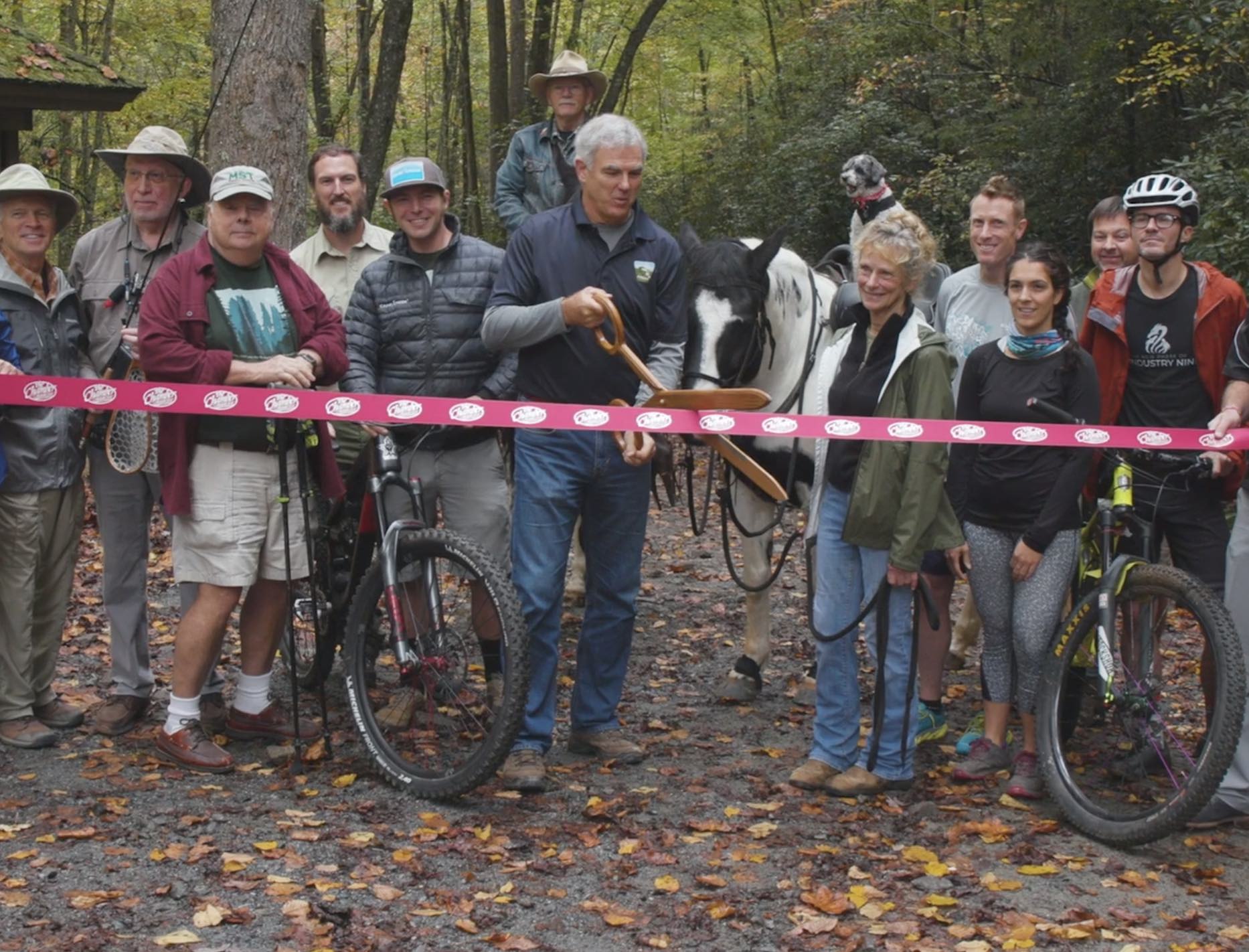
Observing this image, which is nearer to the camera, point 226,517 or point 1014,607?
point 226,517

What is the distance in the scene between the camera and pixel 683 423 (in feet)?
16.8

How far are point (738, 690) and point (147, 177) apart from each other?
11.7ft

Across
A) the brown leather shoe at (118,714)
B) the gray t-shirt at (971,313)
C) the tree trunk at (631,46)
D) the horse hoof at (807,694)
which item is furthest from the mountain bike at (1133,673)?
the tree trunk at (631,46)

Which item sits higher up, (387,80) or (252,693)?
(387,80)

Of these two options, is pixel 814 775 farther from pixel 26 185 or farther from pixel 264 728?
pixel 26 185

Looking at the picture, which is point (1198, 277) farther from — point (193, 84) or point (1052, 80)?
point (193, 84)

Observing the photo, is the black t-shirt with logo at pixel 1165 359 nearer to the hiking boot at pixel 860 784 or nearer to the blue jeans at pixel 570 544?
the hiking boot at pixel 860 784

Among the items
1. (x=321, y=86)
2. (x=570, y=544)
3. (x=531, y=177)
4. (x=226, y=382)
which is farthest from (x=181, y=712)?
(x=321, y=86)

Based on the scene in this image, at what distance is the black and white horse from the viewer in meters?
6.23

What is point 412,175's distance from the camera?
5703 mm

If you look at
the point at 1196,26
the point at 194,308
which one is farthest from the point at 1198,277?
the point at 1196,26

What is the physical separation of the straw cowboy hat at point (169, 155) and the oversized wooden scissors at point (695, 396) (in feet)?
6.21

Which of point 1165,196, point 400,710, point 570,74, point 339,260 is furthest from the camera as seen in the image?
point 570,74

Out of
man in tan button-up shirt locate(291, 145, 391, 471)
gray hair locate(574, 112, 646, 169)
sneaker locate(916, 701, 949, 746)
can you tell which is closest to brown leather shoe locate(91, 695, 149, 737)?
man in tan button-up shirt locate(291, 145, 391, 471)
